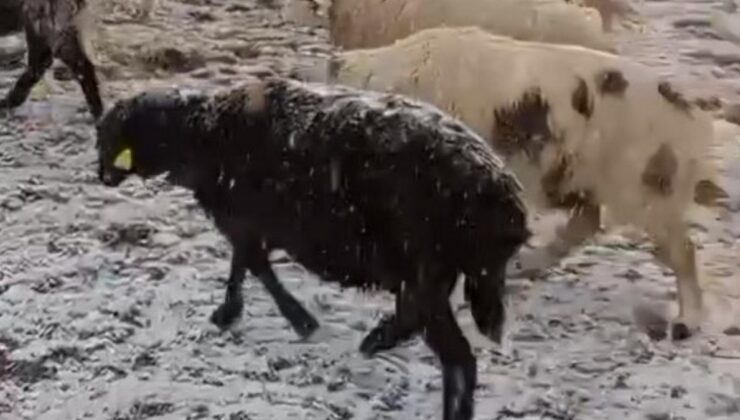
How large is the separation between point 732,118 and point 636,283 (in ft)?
0.93

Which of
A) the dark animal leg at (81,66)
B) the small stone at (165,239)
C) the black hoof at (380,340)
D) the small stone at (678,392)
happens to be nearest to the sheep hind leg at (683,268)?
the small stone at (678,392)

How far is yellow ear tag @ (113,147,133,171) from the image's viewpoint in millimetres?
1062

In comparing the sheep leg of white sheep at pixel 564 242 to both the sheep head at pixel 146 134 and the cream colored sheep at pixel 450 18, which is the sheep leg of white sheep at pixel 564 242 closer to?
the cream colored sheep at pixel 450 18

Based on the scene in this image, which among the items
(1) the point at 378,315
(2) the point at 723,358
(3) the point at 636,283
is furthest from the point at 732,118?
(1) the point at 378,315

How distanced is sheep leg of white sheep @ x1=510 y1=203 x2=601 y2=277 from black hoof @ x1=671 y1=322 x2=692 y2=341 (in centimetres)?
12

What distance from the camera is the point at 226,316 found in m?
Answer: 1.17

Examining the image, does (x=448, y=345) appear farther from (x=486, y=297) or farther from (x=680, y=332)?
(x=680, y=332)

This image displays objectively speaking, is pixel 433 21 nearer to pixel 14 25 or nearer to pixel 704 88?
pixel 704 88

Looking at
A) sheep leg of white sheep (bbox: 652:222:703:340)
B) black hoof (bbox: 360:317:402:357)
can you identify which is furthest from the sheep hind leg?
black hoof (bbox: 360:317:402:357)

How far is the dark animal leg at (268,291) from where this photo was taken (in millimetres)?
1138

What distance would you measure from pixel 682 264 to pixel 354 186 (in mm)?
373

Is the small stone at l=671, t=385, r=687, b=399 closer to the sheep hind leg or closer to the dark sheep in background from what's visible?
the sheep hind leg

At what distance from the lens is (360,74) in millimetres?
1287

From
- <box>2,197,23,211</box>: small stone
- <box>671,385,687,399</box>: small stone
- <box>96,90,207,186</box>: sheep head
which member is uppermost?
<box>96,90,207,186</box>: sheep head
